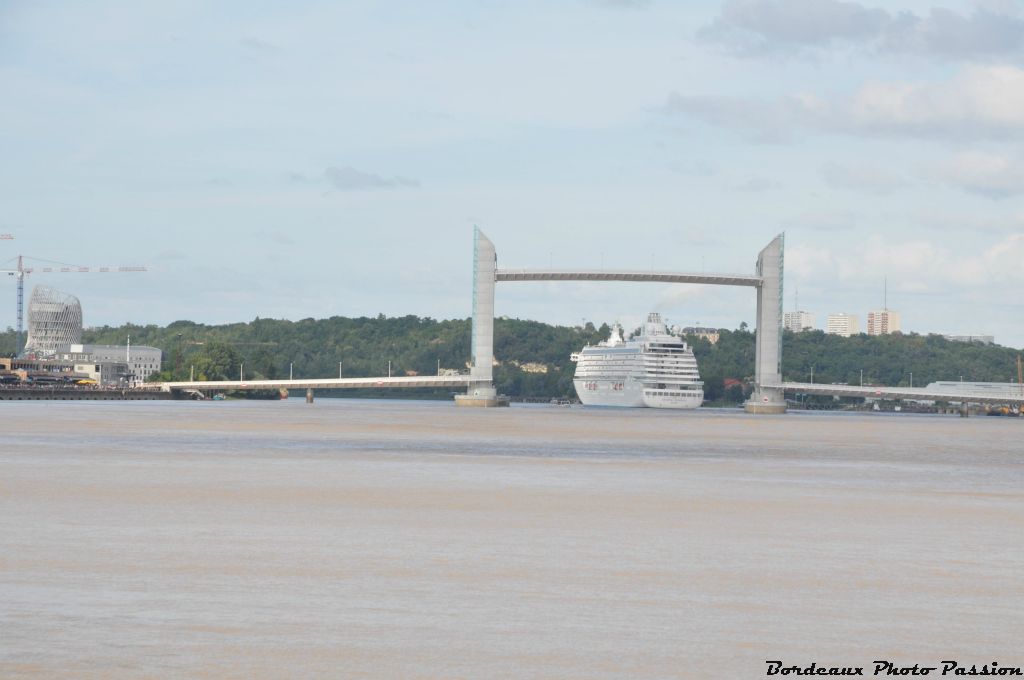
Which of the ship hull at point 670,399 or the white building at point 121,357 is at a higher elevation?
the white building at point 121,357

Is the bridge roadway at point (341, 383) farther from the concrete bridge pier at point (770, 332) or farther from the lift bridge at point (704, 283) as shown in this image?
the concrete bridge pier at point (770, 332)

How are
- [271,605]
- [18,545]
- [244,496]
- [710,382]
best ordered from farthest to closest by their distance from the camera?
[710,382], [244,496], [18,545], [271,605]

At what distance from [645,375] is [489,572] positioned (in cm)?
13333

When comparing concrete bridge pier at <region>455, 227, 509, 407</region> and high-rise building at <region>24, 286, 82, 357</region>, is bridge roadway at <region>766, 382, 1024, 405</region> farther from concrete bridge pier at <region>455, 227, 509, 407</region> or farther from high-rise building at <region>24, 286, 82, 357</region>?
high-rise building at <region>24, 286, 82, 357</region>

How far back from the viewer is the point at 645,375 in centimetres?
14725

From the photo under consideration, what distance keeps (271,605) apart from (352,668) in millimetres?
2429

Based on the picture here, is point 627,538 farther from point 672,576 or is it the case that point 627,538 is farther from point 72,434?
point 72,434

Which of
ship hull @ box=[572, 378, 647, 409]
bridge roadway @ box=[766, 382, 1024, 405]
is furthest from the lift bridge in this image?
ship hull @ box=[572, 378, 647, 409]

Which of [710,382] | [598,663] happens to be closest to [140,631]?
[598,663]

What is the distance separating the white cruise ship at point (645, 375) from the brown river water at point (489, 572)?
117 m

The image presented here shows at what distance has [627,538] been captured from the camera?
58.6 feet

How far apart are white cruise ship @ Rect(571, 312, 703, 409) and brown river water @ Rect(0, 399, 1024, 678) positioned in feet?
383

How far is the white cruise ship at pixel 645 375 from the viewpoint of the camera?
147500 mm

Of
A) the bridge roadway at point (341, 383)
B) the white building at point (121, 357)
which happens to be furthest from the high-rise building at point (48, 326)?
the bridge roadway at point (341, 383)
